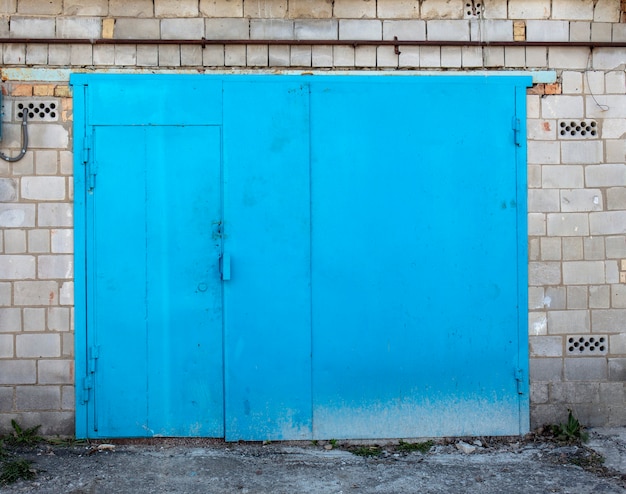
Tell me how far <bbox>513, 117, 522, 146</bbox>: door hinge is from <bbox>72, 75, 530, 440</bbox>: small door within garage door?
10 millimetres

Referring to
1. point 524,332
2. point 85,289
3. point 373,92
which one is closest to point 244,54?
point 373,92

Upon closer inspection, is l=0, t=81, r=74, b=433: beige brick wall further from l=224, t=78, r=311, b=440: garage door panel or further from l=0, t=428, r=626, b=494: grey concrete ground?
l=224, t=78, r=311, b=440: garage door panel

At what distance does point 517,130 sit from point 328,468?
2.57 m

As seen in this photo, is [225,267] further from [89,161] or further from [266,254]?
[89,161]

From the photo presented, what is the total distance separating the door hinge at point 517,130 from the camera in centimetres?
431

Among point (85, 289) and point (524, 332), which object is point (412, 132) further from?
point (85, 289)

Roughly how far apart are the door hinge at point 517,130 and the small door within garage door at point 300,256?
0.03ft

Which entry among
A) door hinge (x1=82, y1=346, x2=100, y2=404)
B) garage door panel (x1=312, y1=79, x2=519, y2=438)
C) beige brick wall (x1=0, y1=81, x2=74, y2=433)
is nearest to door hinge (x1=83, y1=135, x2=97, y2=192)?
beige brick wall (x1=0, y1=81, x2=74, y2=433)

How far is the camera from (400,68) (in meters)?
4.32

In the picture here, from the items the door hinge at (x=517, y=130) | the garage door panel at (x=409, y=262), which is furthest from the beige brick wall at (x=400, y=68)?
the garage door panel at (x=409, y=262)

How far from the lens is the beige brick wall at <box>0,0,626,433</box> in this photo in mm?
4211

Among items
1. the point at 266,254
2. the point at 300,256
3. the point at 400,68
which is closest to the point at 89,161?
the point at 266,254

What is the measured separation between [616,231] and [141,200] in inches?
129

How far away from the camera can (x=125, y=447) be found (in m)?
4.20
